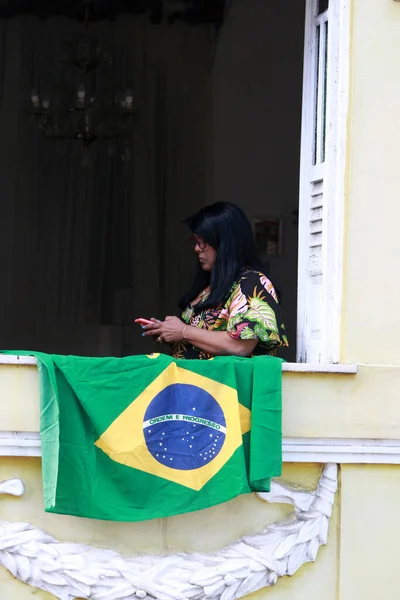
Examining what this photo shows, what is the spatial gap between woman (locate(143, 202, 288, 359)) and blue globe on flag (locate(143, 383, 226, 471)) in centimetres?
33

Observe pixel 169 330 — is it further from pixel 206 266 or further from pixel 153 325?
pixel 206 266

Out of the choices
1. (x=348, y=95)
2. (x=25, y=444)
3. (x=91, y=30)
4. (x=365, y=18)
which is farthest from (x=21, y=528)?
(x=91, y=30)

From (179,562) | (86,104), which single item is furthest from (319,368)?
(86,104)

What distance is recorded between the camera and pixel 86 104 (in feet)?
23.5

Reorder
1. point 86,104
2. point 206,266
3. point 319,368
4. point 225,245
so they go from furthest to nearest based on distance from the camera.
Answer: point 86,104 → point 206,266 → point 225,245 → point 319,368

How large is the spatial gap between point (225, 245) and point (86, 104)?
344 cm

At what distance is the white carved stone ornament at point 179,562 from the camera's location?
3557 mm

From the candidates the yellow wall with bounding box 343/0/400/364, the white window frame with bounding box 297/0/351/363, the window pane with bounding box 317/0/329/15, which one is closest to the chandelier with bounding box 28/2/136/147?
the window pane with bounding box 317/0/329/15

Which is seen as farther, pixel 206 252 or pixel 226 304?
pixel 206 252

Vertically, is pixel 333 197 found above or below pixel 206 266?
above

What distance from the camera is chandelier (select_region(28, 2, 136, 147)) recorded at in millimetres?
7168

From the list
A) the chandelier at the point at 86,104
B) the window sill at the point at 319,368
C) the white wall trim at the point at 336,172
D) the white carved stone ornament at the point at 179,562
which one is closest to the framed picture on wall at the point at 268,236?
the chandelier at the point at 86,104

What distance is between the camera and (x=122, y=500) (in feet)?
11.7

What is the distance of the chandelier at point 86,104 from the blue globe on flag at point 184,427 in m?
3.97
